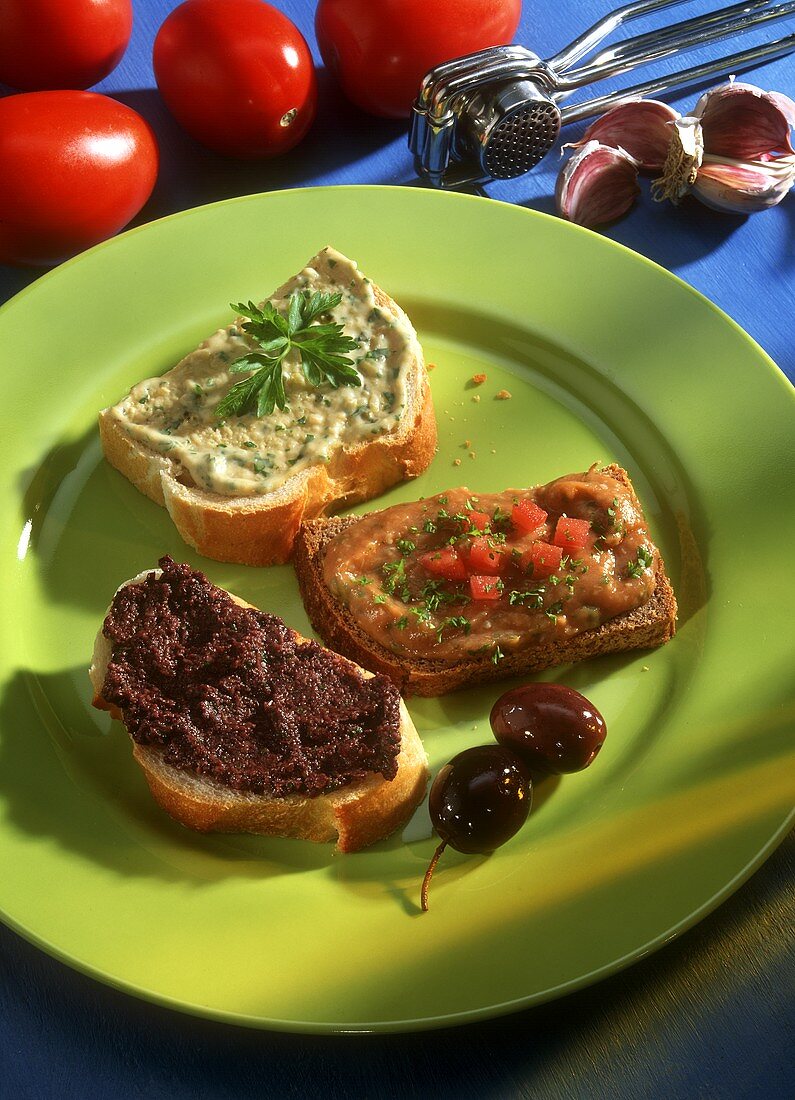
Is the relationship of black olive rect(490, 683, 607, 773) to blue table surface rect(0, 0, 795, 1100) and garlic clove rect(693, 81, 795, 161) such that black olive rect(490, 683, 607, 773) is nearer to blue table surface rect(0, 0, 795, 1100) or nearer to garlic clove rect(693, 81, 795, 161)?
blue table surface rect(0, 0, 795, 1100)

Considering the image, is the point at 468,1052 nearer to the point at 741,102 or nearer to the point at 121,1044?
the point at 121,1044

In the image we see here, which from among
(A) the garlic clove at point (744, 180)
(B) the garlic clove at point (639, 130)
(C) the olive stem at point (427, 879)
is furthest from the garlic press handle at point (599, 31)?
(C) the olive stem at point (427, 879)

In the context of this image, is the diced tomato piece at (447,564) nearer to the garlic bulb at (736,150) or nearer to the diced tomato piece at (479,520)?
the diced tomato piece at (479,520)

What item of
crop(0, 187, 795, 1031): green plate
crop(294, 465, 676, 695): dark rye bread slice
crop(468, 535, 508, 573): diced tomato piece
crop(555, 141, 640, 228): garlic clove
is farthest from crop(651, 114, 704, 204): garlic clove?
crop(468, 535, 508, 573): diced tomato piece

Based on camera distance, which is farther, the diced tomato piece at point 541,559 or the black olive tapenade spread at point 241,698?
the diced tomato piece at point 541,559

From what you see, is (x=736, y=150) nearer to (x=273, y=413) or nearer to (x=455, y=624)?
(x=273, y=413)

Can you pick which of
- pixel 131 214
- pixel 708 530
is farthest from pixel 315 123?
pixel 708 530
